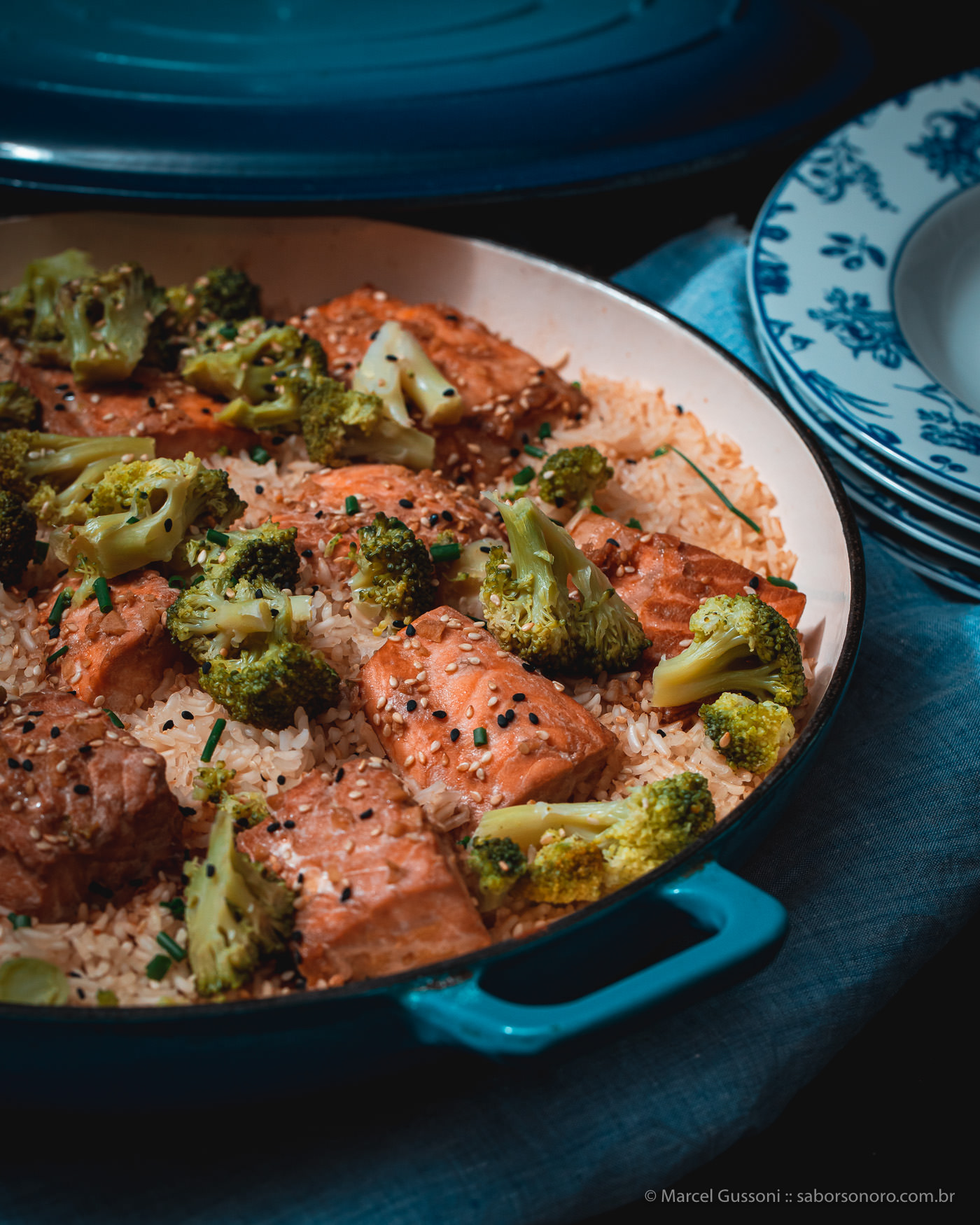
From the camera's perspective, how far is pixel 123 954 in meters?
2.47

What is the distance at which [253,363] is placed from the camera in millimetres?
4043

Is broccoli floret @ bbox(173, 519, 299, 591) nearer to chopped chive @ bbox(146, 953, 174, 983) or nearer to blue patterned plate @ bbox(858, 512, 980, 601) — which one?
chopped chive @ bbox(146, 953, 174, 983)

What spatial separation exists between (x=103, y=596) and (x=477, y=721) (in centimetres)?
116

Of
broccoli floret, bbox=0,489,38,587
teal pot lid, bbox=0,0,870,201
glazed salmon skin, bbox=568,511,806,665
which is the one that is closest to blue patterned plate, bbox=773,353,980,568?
glazed salmon skin, bbox=568,511,806,665

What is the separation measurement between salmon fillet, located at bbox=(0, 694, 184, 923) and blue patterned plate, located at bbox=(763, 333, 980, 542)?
99.9 inches

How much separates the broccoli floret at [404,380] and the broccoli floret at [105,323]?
838 mm

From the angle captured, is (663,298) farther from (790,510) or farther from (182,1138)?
(182,1138)

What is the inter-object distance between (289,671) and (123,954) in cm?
80

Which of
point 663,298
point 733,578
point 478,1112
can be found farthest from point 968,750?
point 663,298

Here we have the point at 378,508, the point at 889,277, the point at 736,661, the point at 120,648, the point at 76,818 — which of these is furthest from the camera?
the point at 889,277

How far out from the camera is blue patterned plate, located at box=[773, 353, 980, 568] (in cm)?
361

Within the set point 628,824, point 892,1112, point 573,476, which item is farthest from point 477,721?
point 892,1112

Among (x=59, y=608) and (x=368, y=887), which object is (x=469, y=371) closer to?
(x=59, y=608)

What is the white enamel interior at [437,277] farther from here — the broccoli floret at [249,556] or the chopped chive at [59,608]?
the chopped chive at [59,608]
